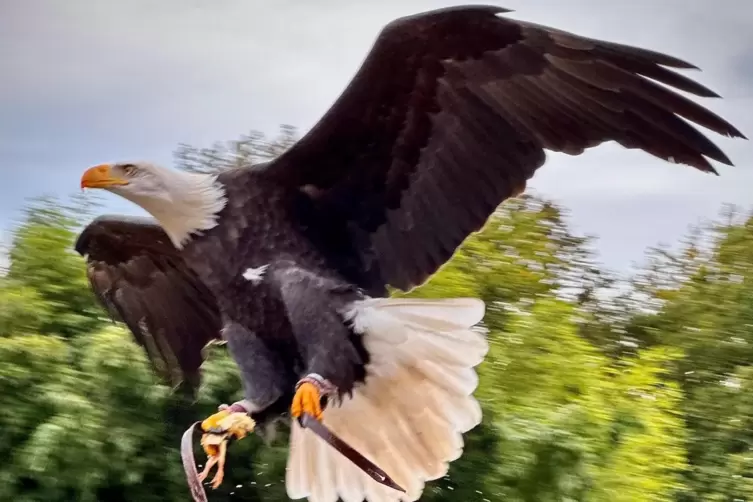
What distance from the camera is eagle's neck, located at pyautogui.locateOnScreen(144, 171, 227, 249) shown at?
122 centimetres

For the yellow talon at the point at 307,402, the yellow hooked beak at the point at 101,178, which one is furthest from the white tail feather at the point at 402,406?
the yellow hooked beak at the point at 101,178

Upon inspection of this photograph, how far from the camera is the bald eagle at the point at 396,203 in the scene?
110 centimetres

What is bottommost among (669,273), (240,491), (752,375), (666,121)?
(240,491)

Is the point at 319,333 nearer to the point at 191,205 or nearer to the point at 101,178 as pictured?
the point at 191,205

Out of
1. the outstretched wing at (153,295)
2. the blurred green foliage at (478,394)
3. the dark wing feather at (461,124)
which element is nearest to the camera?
the dark wing feather at (461,124)

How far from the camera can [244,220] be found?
122cm

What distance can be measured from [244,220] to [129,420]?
0.87m

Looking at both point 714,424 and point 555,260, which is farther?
point 714,424

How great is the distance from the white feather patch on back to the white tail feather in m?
0.15

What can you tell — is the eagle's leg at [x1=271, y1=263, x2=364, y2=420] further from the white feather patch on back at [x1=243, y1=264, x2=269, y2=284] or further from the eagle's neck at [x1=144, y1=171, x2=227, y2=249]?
the eagle's neck at [x1=144, y1=171, x2=227, y2=249]

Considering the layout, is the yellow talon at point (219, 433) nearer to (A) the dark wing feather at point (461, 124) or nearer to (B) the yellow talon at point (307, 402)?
(B) the yellow talon at point (307, 402)

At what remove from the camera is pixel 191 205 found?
47.9 inches

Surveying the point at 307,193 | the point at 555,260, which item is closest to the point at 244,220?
the point at 307,193

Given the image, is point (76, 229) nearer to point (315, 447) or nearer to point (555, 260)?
point (315, 447)
